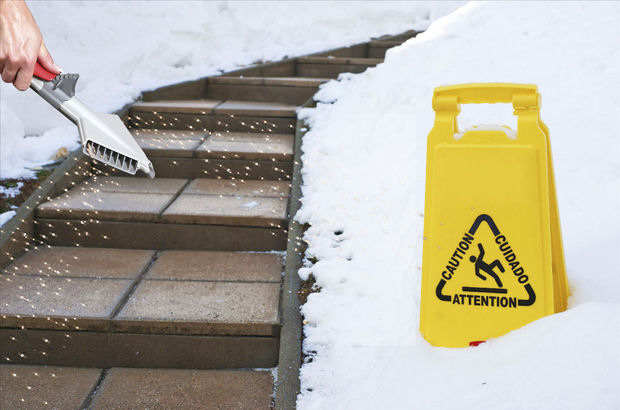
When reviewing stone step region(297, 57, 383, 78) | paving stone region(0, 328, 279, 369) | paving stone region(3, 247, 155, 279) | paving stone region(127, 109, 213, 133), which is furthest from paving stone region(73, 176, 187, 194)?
stone step region(297, 57, 383, 78)

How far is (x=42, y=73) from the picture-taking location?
130 cm

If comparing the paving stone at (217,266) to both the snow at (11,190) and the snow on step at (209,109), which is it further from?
the snow on step at (209,109)

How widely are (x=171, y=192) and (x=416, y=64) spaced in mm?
1991

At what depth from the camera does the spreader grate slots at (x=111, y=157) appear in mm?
1423

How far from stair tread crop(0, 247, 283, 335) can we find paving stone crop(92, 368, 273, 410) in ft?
0.56

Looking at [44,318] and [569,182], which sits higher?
[569,182]

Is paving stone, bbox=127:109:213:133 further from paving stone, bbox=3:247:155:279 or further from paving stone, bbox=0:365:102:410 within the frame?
paving stone, bbox=0:365:102:410

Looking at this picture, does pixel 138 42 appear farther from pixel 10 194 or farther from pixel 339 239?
pixel 339 239

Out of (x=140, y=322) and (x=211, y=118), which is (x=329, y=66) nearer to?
(x=211, y=118)

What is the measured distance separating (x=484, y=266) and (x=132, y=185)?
8.37 ft

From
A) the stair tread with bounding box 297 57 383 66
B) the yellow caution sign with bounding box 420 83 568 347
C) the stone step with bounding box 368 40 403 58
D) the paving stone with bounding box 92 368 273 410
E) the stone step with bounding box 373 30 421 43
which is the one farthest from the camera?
the stone step with bounding box 373 30 421 43

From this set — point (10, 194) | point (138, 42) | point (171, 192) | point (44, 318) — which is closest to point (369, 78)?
point (171, 192)

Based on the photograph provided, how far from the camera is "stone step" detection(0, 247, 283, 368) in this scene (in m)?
2.29

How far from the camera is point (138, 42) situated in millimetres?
5055
